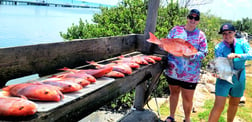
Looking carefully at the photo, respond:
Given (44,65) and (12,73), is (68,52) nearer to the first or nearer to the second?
(44,65)

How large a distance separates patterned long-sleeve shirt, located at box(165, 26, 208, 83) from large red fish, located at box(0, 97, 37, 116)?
105 inches

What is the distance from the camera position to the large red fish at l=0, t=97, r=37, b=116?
1.54 m

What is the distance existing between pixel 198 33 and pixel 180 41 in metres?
0.37

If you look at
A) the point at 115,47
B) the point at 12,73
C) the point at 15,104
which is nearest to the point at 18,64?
the point at 12,73

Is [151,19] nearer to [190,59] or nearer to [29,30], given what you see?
[190,59]

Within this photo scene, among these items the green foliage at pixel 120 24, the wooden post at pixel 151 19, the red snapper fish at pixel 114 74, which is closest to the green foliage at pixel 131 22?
the green foliage at pixel 120 24

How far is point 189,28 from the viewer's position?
12.5ft

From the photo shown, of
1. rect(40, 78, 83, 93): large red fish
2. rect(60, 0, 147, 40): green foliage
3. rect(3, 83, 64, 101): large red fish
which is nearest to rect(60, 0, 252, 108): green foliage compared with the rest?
rect(60, 0, 147, 40): green foliage

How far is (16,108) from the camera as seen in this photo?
155 centimetres

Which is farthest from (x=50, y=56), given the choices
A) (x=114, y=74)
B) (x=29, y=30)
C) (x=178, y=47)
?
(x=29, y=30)

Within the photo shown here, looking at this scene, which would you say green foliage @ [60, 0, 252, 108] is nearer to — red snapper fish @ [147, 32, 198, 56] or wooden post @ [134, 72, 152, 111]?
wooden post @ [134, 72, 152, 111]

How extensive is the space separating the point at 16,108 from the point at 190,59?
278 cm

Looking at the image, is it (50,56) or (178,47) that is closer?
(50,56)

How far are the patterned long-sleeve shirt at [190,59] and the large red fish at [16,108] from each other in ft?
8.79
